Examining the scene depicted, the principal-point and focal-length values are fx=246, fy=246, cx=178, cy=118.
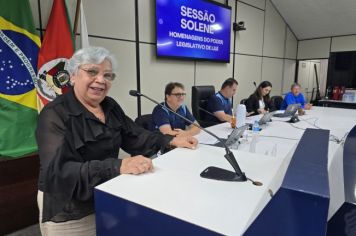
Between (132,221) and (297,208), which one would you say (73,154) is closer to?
(132,221)

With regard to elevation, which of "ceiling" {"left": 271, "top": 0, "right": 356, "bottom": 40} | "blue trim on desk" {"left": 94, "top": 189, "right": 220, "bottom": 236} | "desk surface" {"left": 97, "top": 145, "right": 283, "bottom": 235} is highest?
"ceiling" {"left": 271, "top": 0, "right": 356, "bottom": 40}

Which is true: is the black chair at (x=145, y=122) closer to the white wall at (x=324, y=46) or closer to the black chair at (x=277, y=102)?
the black chair at (x=277, y=102)

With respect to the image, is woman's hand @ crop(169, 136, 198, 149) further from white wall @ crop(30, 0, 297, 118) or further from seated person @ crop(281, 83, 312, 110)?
seated person @ crop(281, 83, 312, 110)

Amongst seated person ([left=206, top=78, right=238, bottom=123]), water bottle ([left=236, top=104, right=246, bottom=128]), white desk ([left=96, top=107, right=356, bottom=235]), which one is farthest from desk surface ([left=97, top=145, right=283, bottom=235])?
seated person ([left=206, top=78, right=238, bottom=123])

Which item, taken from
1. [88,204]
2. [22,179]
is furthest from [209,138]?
[22,179]

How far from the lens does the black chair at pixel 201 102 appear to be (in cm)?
308

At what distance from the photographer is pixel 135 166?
0.94 meters

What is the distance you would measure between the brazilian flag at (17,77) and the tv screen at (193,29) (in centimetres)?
165

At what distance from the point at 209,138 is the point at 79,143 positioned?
1.16 meters

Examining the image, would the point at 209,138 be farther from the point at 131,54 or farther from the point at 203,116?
the point at 131,54

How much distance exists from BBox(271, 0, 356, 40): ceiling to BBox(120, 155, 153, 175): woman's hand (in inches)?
221

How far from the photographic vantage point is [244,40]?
4.89 metres

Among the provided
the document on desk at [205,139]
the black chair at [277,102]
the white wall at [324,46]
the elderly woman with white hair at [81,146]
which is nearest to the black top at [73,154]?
the elderly woman with white hair at [81,146]

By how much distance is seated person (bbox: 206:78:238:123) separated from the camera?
3.06m
